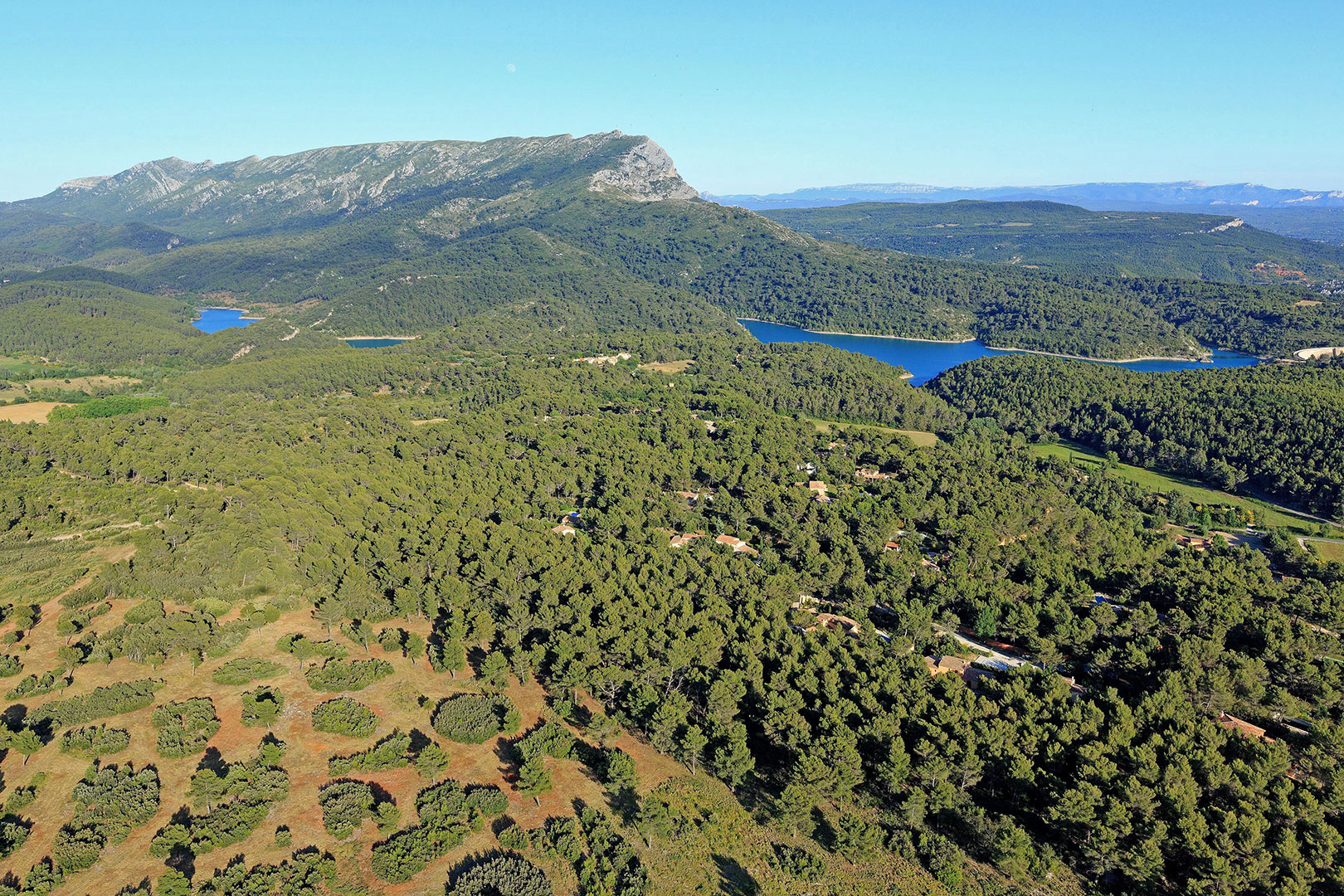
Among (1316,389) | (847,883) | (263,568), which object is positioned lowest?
(847,883)

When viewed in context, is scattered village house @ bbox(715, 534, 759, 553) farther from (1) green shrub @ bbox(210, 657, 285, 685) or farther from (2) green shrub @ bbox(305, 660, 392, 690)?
(1) green shrub @ bbox(210, 657, 285, 685)

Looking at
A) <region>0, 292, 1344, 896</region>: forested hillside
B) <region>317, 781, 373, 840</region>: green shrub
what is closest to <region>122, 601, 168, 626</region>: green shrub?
<region>0, 292, 1344, 896</region>: forested hillside

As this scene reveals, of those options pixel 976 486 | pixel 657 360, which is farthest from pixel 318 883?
pixel 657 360

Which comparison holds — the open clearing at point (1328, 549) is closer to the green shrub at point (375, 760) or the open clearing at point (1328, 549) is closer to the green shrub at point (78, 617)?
the green shrub at point (375, 760)

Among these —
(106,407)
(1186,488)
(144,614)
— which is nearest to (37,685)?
(144,614)

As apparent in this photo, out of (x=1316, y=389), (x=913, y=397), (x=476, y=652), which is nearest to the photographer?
(x=476, y=652)

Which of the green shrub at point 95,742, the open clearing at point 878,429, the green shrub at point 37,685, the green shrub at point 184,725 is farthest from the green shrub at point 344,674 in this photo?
the open clearing at point 878,429

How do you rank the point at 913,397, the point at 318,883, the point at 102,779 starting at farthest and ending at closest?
the point at 913,397, the point at 102,779, the point at 318,883

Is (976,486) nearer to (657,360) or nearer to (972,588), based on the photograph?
(972,588)
